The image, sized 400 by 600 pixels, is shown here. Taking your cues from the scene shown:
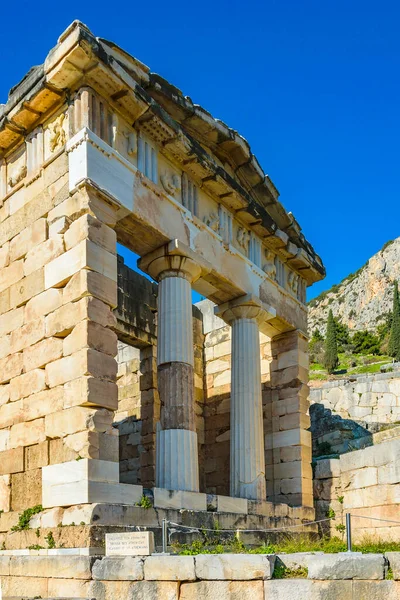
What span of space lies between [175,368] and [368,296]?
83058mm

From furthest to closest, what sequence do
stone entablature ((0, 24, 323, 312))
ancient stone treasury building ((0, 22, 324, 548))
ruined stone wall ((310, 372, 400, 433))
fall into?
ruined stone wall ((310, 372, 400, 433)) → stone entablature ((0, 24, 323, 312)) → ancient stone treasury building ((0, 22, 324, 548))

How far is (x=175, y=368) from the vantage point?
13.3 meters

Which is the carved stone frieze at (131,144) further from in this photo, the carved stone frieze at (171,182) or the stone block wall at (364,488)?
the stone block wall at (364,488)

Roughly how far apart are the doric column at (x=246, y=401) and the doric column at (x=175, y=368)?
2.11m

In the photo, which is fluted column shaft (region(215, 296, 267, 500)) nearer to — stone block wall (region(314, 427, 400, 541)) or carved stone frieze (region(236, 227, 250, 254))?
carved stone frieze (region(236, 227, 250, 254))

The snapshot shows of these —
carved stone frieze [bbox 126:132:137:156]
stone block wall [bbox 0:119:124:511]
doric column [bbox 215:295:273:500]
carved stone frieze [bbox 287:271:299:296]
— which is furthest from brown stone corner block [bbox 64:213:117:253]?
carved stone frieze [bbox 287:271:299:296]

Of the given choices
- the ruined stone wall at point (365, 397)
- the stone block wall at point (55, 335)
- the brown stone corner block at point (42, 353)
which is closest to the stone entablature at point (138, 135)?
the stone block wall at point (55, 335)

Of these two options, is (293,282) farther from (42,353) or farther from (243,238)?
(42,353)

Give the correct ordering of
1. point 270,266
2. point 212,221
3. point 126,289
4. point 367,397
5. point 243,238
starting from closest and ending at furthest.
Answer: point 212,221 → point 243,238 → point 270,266 → point 126,289 → point 367,397

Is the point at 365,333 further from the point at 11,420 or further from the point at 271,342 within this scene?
the point at 11,420

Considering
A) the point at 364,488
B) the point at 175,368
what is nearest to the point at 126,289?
the point at 175,368

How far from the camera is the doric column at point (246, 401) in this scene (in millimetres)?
14953

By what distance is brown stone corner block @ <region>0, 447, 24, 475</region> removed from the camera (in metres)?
11.6

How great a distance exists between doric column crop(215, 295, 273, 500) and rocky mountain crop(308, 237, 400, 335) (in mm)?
71198
